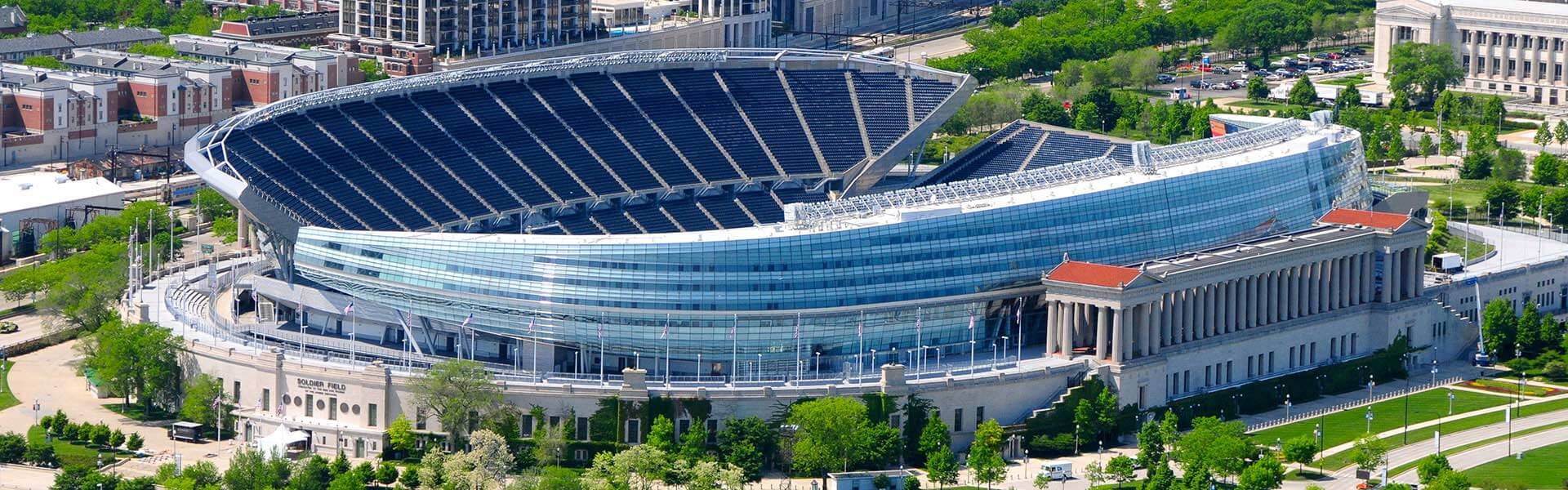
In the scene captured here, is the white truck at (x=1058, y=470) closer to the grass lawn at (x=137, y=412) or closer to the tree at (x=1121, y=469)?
the tree at (x=1121, y=469)

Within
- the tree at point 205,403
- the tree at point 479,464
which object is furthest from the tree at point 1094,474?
the tree at point 205,403

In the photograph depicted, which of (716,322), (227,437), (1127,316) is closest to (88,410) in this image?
(227,437)

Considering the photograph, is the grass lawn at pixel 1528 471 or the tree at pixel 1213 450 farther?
the grass lawn at pixel 1528 471

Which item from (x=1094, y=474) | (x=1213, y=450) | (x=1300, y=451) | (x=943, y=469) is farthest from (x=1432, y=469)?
(x=943, y=469)

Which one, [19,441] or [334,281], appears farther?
[334,281]

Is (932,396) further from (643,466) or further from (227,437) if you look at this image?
(227,437)
